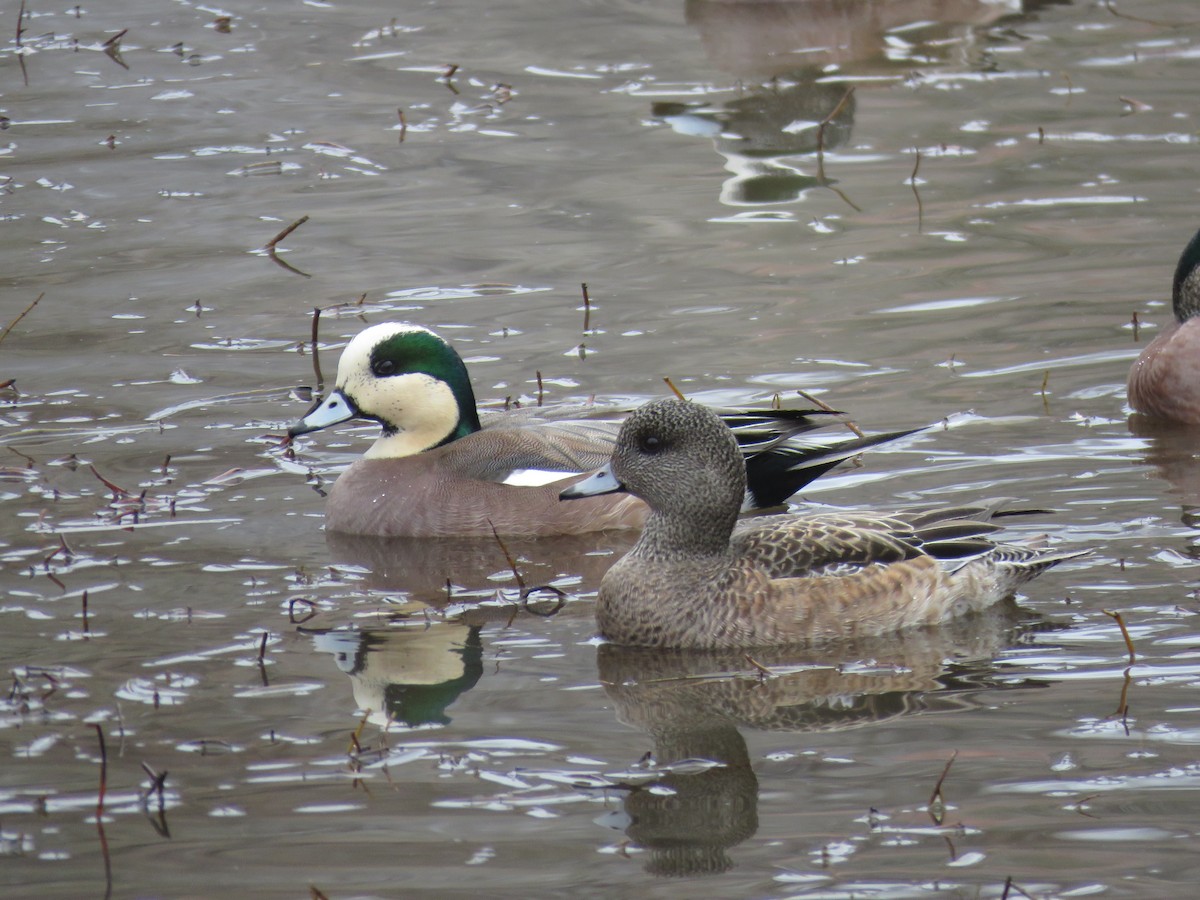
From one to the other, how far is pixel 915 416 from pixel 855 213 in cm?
359

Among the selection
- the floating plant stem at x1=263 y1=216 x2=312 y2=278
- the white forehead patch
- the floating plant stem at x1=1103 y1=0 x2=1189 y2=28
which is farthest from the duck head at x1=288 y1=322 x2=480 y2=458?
the floating plant stem at x1=1103 y1=0 x2=1189 y2=28

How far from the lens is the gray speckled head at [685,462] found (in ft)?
21.5

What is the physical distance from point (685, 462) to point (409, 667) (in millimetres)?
1125

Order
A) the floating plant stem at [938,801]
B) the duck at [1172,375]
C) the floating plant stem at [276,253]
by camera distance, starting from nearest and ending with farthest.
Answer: the floating plant stem at [938,801] → the duck at [1172,375] → the floating plant stem at [276,253]

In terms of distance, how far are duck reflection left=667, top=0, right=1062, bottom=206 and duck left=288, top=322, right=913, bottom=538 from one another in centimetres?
460

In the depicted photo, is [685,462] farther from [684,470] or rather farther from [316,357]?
[316,357]

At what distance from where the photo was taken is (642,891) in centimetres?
463

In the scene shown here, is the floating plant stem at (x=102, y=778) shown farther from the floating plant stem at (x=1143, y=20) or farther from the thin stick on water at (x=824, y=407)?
the floating plant stem at (x=1143, y=20)

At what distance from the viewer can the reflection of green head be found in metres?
5.77

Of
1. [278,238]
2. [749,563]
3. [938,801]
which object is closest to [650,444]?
[749,563]

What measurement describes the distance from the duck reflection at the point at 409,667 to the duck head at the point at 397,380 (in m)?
1.67

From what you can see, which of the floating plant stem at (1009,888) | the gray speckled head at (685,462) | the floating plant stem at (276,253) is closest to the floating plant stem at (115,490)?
the gray speckled head at (685,462)

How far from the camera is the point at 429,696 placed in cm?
596

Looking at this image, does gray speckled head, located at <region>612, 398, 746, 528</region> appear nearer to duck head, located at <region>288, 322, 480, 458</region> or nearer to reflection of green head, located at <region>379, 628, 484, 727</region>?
reflection of green head, located at <region>379, 628, 484, 727</region>
